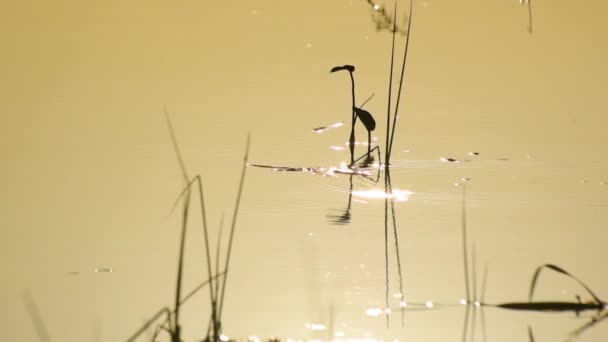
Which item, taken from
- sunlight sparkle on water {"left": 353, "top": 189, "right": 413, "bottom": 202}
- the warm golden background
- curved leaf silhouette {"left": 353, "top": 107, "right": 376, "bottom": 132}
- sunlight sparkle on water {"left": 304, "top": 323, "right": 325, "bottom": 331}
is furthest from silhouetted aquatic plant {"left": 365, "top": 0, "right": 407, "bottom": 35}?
sunlight sparkle on water {"left": 304, "top": 323, "right": 325, "bottom": 331}

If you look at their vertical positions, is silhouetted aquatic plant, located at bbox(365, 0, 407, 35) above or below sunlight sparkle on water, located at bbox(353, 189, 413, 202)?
above

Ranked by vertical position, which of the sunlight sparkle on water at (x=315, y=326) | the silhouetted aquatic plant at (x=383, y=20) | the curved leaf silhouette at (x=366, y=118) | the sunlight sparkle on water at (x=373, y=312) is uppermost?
the silhouetted aquatic plant at (x=383, y=20)

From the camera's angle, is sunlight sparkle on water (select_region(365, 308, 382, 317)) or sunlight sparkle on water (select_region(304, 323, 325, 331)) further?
sunlight sparkle on water (select_region(365, 308, 382, 317))

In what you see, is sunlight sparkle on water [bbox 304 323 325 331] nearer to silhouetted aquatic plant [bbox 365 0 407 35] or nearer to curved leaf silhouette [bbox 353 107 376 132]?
curved leaf silhouette [bbox 353 107 376 132]

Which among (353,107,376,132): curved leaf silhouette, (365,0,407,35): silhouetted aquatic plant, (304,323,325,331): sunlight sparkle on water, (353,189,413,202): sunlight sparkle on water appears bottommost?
(304,323,325,331): sunlight sparkle on water

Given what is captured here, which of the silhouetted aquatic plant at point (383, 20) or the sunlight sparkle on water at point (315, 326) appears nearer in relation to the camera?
the sunlight sparkle on water at point (315, 326)

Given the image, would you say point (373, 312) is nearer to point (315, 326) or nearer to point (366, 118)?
point (315, 326)

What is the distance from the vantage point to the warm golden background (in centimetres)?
284

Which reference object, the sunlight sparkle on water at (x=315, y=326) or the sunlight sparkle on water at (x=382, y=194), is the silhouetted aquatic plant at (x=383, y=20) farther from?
the sunlight sparkle on water at (x=315, y=326)

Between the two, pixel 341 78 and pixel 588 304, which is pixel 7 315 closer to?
pixel 588 304

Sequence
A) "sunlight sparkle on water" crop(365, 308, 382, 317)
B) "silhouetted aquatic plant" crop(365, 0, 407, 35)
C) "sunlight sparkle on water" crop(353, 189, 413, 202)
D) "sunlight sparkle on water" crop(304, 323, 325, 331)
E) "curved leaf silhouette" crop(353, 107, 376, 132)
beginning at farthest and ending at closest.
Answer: "silhouetted aquatic plant" crop(365, 0, 407, 35), "curved leaf silhouette" crop(353, 107, 376, 132), "sunlight sparkle on water" crop(353, 189, 413, 202), "sunlight sparkle on water" crop(365, 308, 382, 317), "sunlight sparkle on water" crop(304, 323, 325, 331)

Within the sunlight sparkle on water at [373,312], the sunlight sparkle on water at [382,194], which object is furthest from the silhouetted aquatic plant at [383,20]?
the sunlight sparkle on water at [373,312]

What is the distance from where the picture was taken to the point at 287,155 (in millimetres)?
3912

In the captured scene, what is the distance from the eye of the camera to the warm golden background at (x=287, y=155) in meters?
2.84
